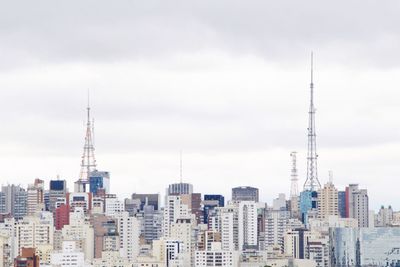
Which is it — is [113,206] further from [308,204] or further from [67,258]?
[67,258]

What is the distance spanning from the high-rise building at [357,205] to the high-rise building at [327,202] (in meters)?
1.05

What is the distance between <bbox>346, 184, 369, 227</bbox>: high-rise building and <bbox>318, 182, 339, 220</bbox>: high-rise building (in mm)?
1052

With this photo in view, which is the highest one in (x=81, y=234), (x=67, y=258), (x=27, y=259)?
(x=81, y=234)

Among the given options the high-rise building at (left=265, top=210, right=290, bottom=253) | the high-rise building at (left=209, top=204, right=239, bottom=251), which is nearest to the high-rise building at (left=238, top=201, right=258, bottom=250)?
the high-rise building at (left=209, top=204, right=239, bottom=251)

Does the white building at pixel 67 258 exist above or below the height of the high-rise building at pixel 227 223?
below

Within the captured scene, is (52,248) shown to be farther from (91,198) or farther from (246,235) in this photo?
(91,198)

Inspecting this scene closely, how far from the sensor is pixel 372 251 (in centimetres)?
11769

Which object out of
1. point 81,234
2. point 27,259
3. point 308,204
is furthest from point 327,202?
point 27,259

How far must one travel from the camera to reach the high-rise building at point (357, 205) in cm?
14700

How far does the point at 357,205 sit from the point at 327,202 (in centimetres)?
232

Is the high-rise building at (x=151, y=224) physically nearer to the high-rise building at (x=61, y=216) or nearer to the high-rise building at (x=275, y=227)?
the high-rise building at (x=61, y=216)

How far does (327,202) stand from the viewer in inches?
5965

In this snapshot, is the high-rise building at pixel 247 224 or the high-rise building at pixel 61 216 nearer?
the high-rise building at pixel 247 224

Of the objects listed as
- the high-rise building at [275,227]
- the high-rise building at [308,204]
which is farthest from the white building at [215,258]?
the high-rise building at [308,204]
